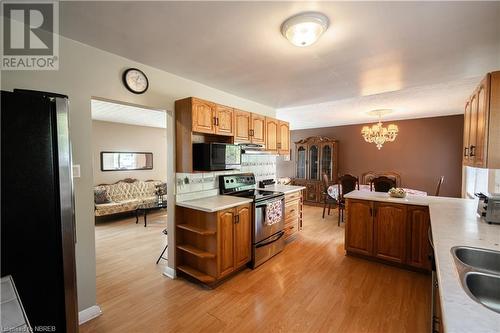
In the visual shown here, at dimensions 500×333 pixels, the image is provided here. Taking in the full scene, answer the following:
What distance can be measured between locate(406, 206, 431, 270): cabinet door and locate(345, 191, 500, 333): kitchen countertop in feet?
0.40

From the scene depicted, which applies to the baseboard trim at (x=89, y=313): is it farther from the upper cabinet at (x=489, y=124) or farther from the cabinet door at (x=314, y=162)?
the cabinet door at (x=314, y=162)

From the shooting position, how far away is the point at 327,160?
6.54 meters

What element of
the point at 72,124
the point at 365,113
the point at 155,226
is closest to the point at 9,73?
the point at 72,124

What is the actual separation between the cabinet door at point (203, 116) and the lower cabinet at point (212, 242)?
3.16 ft

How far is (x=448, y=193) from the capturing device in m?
5.31

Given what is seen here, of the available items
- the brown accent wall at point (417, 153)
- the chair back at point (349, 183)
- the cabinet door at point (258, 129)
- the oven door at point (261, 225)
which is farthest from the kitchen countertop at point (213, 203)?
the brown accent wall at point (417, 153)

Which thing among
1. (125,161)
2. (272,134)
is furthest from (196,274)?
(125,161)

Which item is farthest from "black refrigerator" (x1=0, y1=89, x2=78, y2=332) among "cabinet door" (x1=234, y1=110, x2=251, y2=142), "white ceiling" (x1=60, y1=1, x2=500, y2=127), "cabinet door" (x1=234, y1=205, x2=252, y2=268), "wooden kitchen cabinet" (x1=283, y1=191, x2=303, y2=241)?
"wooden kitchen cabinet" (x1=283, y1=191, x2=303, y2=241)

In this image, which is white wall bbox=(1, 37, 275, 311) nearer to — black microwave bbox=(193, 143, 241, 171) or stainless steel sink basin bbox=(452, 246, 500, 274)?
black microwave bbox=(193, 143, 241, 171)

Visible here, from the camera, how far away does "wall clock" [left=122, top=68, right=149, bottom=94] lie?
7.17 feet

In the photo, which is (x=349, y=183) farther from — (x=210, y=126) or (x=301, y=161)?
(x=210, y=126)

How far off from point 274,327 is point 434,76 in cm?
312

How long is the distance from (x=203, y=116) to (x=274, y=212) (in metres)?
1.62

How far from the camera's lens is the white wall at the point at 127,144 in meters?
5.45
